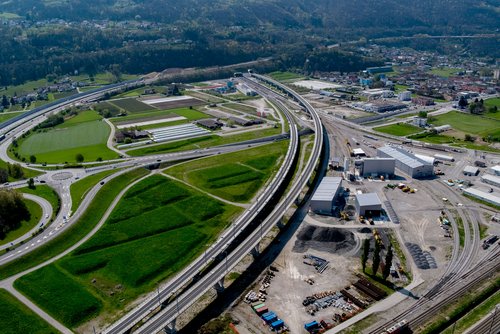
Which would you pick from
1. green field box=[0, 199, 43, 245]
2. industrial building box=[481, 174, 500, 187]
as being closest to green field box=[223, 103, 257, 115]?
industrial building box=[481, 174, 500, 187]

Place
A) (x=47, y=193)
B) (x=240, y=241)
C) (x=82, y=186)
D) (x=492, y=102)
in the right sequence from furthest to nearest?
(x=492, y=102)
(x=82, y=186)
(x=47, y=193)
(x=240, y=241)

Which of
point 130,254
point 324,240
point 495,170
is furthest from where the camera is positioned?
point 495,170

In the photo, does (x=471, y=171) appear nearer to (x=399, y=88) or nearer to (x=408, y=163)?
(x=408, y=163)

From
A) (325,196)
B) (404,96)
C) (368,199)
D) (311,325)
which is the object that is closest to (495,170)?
(368,199)

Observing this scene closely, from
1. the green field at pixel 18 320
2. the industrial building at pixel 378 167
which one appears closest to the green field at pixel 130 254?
the green field at pixel 18 320

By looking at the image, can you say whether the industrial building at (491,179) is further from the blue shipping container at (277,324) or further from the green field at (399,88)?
the green field at (399,88)

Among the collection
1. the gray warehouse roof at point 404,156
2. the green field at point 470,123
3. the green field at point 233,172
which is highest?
the gray warehouse roof at point 404,156
